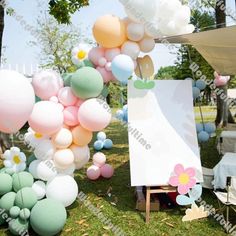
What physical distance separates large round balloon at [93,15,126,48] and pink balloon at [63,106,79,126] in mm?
1027

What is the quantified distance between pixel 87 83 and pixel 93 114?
414 millimetres

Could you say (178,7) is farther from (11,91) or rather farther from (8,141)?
(8,141)

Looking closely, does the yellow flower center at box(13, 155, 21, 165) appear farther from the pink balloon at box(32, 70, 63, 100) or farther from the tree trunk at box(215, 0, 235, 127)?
the tree trunk at box(215, 0, 235, 127)

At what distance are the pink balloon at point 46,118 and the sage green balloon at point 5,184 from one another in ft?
2.44

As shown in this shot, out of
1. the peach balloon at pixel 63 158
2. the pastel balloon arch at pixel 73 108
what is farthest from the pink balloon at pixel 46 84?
the peach balloon at pixel 63 158

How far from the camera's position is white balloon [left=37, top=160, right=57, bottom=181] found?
4332mm

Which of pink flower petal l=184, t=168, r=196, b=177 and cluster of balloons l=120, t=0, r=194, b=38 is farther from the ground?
cluster of balloons l=120, t=0, r=194, b=38

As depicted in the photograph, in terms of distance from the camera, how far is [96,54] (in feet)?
15.5

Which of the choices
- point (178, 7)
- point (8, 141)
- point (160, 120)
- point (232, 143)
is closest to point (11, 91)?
point (160, 120)

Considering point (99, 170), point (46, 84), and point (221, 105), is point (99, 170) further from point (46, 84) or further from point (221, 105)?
point (221, 105)

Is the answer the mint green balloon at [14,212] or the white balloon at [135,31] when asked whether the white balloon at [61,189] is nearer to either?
the mint green balloon at [14,212]

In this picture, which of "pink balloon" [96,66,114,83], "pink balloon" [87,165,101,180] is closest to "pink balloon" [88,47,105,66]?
"pink balloon" [96,66,114,83]

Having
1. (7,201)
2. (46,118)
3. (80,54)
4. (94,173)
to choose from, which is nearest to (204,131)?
(94,173)

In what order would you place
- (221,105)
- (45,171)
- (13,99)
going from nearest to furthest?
(13,99) → (45,171) → (221,105)
